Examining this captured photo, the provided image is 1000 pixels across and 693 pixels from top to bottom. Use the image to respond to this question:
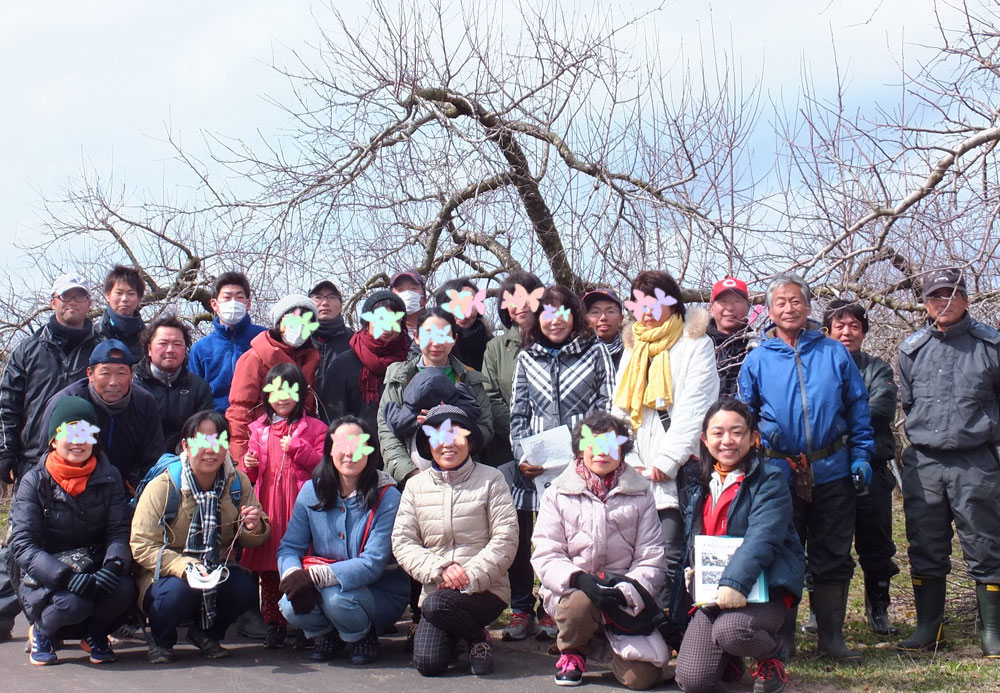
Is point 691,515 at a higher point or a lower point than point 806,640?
higher

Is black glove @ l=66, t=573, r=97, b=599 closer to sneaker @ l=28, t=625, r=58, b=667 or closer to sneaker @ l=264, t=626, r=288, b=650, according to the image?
sneaker @ l=28, t=625, r=58, b=667

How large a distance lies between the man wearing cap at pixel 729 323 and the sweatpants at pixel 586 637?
1.53 m

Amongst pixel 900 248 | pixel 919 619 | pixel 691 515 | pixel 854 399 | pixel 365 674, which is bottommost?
pixel 365 674

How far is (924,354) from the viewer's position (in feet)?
16.2

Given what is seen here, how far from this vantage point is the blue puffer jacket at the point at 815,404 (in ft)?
14.6

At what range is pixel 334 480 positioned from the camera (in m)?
4.77

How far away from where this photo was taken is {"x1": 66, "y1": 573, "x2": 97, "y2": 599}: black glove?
4566 millimetres

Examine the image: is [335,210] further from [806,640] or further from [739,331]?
[806,640]

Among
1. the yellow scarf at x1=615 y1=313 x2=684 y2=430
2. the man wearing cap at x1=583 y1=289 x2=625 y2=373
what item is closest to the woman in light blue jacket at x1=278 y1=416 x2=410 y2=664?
the yellow scarf at x1=615 y1=313 x2=684 y2=430

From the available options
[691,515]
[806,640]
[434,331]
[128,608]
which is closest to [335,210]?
[434,331]

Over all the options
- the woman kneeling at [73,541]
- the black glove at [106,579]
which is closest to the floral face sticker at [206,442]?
the woman kneeling at [73,541]

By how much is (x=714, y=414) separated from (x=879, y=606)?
195cm

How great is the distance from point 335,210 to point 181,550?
2967 mm

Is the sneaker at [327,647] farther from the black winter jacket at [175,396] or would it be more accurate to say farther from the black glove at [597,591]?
the black winter jacket at [175,396]
